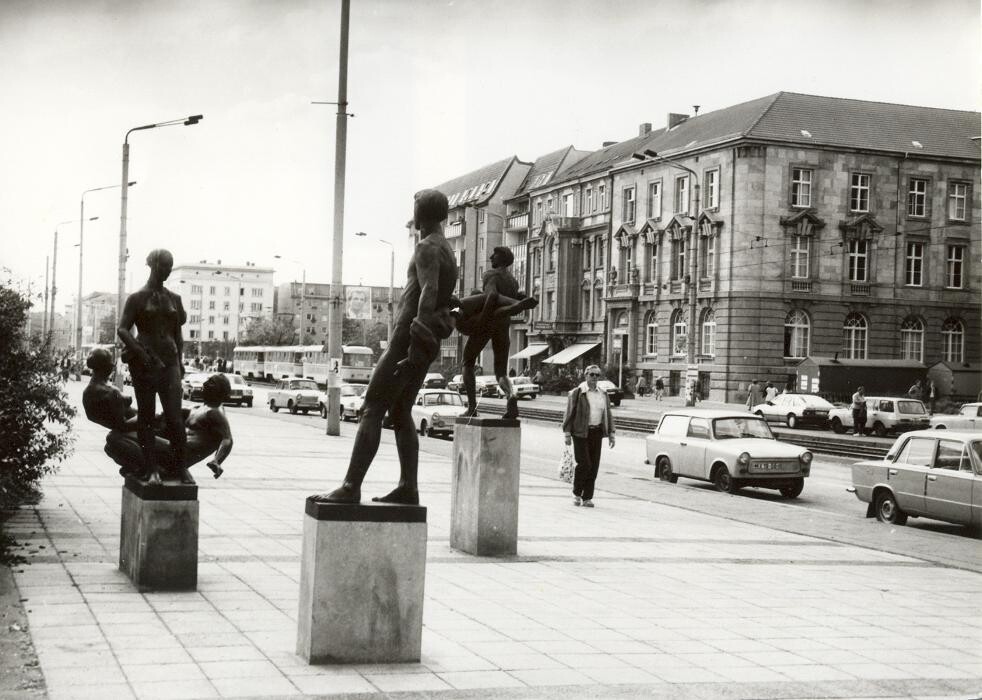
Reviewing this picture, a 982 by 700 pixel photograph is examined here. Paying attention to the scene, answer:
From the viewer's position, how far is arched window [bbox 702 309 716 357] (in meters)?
60.3

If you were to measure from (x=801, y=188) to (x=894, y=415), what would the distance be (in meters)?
23.0

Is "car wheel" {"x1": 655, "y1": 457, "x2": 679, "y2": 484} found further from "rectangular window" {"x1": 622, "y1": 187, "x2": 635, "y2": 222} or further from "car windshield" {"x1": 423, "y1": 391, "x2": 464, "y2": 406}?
"rectangular window" {"x1": 622, "y1": 187, "x2": 635, "y2": 222}

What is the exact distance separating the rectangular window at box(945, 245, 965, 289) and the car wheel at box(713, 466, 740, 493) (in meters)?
46.1

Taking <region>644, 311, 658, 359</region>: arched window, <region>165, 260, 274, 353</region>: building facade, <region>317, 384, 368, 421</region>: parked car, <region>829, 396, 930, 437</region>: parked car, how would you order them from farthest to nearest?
<region>165, 260, 274, 353</region>: building facade → <region>644, 311, 658, 359</region>: arched window → <region>317, 384, 368, 421</region>: parked car → <region>829, 396, 930, 437</region>: parked car

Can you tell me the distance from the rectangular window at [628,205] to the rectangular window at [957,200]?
18.0 m

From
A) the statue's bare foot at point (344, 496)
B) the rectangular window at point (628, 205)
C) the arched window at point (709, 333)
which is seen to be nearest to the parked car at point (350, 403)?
the arched window at point (709, 333)

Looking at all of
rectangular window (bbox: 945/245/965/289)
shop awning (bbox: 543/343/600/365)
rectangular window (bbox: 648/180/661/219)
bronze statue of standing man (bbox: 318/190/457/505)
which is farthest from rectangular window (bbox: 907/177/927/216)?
bronze statue of standing man (bbox: 318/190/457/505)

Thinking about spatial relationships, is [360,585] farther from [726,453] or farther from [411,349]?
[726,453]

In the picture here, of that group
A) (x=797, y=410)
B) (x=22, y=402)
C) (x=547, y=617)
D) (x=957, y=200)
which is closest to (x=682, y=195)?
(x=957, y=200)

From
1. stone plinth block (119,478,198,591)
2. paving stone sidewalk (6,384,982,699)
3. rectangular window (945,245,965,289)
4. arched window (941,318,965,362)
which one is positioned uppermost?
rectangular window (945,245,965,289)

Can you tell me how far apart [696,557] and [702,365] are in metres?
49.6

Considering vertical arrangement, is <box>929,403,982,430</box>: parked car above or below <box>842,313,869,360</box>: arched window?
below

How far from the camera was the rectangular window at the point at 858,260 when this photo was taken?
60.3 m

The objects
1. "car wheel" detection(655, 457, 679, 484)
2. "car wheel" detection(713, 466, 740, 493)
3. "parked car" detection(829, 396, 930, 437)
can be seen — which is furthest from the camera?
"parked car" detection(829, 396, 930, 437)
